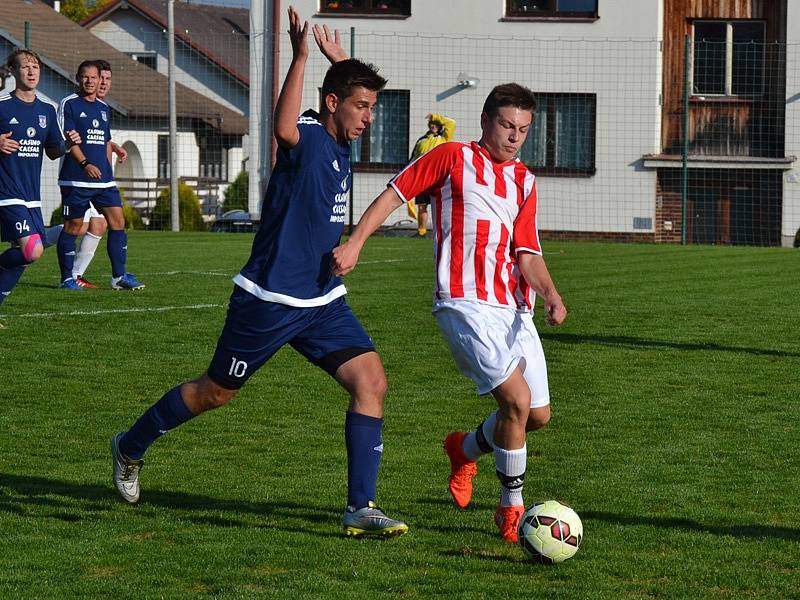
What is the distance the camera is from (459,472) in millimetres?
5941

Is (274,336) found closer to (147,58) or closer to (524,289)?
(524,289)

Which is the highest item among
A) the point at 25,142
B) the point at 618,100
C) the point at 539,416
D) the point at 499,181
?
the point at 618,100

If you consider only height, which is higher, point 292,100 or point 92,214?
point 292,100

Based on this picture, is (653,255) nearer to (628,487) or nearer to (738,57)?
(738,57)

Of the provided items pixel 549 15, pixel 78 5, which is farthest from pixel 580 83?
pixel 78 5

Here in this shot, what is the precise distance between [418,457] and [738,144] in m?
25.2

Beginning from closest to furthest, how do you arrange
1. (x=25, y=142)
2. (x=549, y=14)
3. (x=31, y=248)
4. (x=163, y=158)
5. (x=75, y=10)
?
(x=31, y=248) → (x=25, y=142) → (x=549, y=14) → (x=163, y=158) → (x=75, y=10)

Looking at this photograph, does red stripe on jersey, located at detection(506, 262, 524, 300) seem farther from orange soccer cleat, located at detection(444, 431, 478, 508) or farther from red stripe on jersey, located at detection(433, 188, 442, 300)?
orange soccer cleat, located at detection(444, 431, 478, 508)

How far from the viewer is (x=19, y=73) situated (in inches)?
439

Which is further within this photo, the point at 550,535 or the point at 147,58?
the point at 147,58

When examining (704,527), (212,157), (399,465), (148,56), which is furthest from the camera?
(148,56)

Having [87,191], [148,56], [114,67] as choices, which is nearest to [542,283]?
[87,191]

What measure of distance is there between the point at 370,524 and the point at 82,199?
9.73 m

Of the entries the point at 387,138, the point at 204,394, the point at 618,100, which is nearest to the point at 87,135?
the point at 204,394
